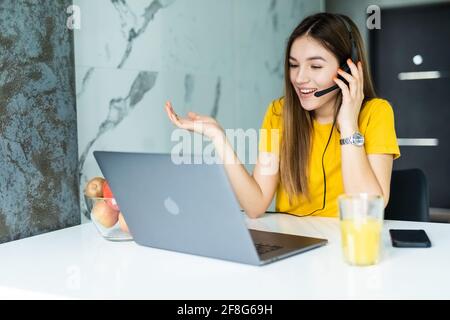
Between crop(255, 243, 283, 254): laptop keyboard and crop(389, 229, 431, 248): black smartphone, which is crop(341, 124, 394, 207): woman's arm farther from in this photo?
crop(255, 243, 283, 254): laptop keyboard

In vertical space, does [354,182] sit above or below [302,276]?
above

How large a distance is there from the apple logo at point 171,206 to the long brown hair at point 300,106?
0.73m

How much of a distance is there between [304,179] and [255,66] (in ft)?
4.14

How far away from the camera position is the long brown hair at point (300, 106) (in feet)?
5.61

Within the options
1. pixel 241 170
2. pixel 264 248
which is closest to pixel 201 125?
pixel 241 170

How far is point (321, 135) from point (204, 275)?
0.97 metres

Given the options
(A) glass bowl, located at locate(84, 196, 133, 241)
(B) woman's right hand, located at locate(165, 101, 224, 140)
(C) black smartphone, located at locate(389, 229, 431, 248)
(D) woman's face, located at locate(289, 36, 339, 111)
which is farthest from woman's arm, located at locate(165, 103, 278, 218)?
(C) black smartphone, located at locate(389, 229, 431, 248)

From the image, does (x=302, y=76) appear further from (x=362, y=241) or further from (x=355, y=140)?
(x=362, y=241)

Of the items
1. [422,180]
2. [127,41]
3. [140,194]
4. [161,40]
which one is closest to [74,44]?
[127,41]

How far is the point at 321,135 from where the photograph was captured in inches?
71.8

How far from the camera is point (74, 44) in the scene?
159 centimetres
